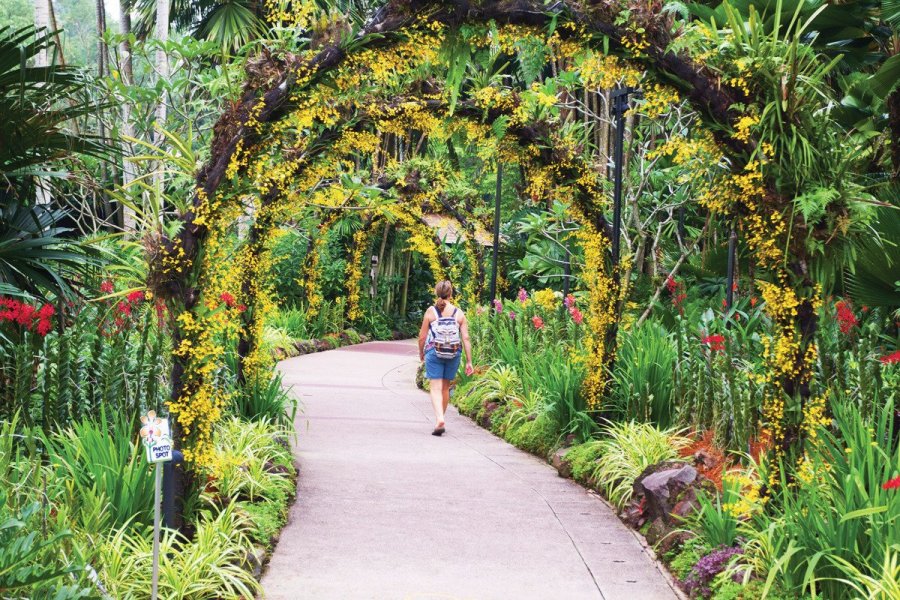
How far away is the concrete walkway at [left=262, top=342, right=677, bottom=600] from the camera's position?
5.62 meters

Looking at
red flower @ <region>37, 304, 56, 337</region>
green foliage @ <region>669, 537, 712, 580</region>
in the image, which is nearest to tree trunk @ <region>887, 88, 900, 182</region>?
green foliage @ <region>669, 537, 712, 580</region>

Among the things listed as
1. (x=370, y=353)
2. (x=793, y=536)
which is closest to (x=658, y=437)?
(x=793, y=536)

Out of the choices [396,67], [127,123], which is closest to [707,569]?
[396,67]

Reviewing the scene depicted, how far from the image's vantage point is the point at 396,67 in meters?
6.47

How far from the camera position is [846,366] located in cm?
710

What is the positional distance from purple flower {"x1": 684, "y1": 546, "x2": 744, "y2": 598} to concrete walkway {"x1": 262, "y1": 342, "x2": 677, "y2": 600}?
0.57 feet

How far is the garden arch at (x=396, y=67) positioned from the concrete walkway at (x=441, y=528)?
1162 millimetres

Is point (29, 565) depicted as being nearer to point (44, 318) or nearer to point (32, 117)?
point (44, 318)

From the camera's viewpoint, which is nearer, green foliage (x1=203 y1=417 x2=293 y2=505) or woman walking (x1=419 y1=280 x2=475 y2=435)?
green foliage (x1=203 y1=417 x2=293 y2=505)

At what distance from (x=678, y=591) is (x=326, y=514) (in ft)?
8.72

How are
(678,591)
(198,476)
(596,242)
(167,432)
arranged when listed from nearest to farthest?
1. (167,432)
2. (678,591)
3. (198,476)
4. (596,242)

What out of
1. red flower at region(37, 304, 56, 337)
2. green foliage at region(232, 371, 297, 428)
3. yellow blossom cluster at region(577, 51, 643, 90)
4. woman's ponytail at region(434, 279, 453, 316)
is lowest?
green foliage at region(232, 371, 297, 428)

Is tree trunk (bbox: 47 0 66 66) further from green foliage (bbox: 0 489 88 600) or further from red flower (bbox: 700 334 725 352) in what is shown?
red flower (bbox: 700 334 725 352)

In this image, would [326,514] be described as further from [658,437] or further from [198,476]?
[658,437]
